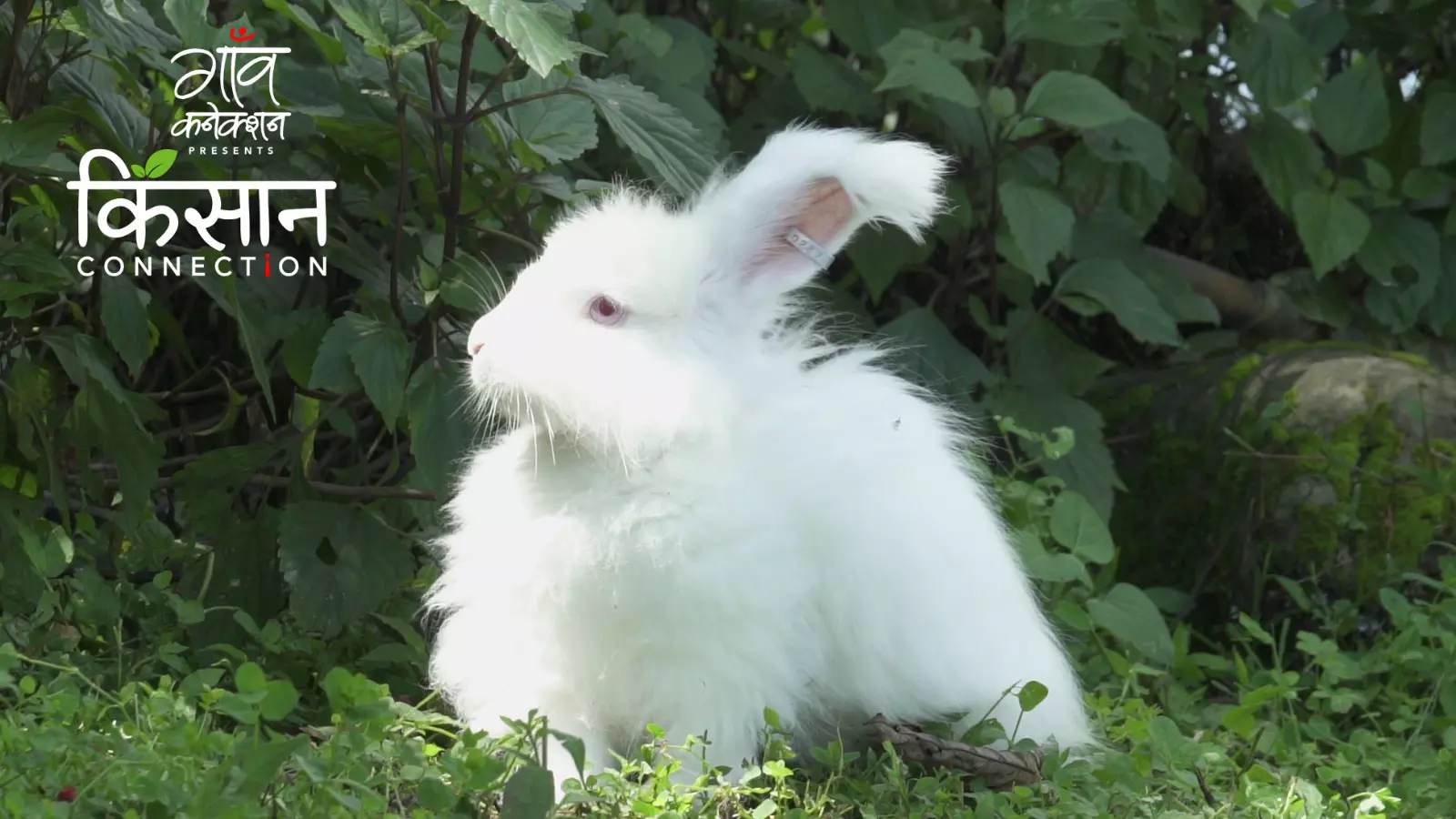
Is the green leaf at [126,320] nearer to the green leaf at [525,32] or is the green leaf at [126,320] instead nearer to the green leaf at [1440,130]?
the green leaf at [525,32]

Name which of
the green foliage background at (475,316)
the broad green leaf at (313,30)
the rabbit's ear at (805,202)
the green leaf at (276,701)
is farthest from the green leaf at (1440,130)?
the green leaf at (276,701)

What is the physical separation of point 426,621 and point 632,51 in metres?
1.51

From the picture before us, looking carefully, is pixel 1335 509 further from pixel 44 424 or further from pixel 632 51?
pixel 44 424

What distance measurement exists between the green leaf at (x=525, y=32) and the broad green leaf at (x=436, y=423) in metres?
0.70

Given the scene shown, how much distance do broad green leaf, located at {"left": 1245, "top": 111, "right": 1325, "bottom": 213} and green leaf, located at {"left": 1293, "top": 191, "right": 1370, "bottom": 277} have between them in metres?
0.07

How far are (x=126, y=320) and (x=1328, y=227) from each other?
3152 millimetres

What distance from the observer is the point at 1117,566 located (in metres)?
4.15

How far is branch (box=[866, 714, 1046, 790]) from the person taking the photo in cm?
258

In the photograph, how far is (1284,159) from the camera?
14.8 feet

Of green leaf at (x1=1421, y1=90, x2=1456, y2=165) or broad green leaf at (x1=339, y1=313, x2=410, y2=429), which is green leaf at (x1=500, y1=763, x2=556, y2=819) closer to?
broad green leaf at (x1=339, y1=313, x2=410, y2=429)

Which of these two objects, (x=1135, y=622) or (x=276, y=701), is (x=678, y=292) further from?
(x=1135, y=622)

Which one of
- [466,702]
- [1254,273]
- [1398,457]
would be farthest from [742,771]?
[1254,273]

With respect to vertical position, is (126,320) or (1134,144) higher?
(1134,144)

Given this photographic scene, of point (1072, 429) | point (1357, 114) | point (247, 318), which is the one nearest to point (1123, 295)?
point (1072, 429)
